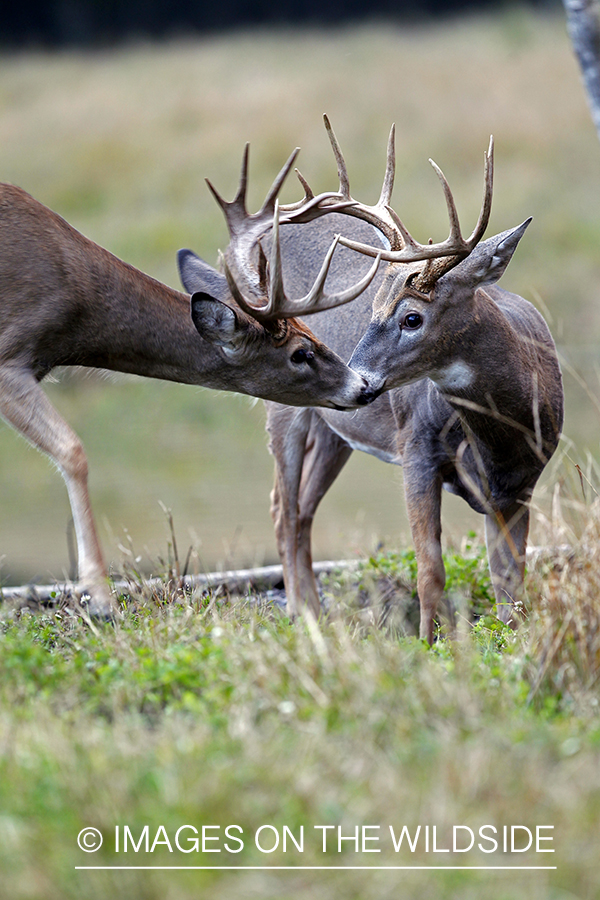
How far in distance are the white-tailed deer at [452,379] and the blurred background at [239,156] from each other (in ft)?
5.96

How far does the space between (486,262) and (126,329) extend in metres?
1.52

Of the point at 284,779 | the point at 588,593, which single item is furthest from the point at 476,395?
the point at 284,779

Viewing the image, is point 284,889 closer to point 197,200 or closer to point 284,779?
point 284,779

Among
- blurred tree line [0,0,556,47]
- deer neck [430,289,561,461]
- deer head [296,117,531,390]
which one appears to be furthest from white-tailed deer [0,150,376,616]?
blurred tree line [0,0,556,47]

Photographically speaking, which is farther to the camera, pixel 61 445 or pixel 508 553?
pixel 508 553

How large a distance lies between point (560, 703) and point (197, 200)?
19979 mm

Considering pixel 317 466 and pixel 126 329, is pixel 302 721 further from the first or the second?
pixel 317 466

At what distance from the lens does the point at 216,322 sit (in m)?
Result: 5.27

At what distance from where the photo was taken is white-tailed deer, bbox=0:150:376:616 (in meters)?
4.89

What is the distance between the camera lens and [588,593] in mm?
3652

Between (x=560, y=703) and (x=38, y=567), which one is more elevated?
(x=560, y=703)

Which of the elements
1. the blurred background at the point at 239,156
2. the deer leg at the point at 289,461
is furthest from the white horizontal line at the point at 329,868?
the blurred background at the point at 239,156

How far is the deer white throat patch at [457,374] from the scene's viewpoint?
16.7ft

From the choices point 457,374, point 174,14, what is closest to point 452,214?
point 457,374
